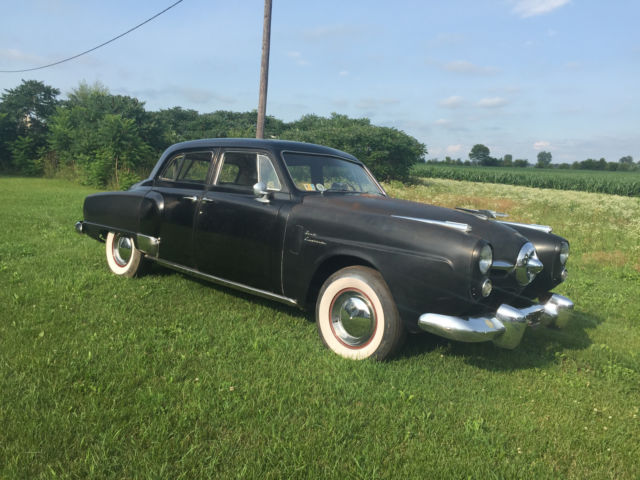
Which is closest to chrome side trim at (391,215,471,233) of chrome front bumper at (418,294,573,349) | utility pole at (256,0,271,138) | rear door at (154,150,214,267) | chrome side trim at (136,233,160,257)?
chrome front bumper at (418,294,573,349)

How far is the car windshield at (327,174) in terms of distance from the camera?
4203 millimetres

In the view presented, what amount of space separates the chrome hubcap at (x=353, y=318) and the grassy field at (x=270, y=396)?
0.21 meters

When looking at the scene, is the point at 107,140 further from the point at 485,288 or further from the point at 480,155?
the point at 480,155

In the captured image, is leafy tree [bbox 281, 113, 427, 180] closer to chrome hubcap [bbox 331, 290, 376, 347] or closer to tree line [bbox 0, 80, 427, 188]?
tree line [bbox 0, 80, 427, 188]

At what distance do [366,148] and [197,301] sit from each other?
25.2 m

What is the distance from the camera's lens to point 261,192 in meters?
3.91

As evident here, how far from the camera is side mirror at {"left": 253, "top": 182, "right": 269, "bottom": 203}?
3.90 metres

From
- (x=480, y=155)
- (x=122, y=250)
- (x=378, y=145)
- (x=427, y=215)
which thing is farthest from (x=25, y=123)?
(x=480, y=155)

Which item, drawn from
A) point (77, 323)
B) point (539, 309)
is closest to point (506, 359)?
point (539, 309)

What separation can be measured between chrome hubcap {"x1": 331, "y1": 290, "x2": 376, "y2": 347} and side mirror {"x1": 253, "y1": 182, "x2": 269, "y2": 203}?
3.60 feet

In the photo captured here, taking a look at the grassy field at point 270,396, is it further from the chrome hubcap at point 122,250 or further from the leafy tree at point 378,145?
the leafy tree at point 378,145

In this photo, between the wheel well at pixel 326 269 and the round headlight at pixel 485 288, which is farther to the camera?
the wheel well at pixel 326 269

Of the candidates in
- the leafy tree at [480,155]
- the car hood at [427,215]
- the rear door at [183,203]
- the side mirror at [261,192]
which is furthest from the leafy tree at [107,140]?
the leafy tree at [480,155]

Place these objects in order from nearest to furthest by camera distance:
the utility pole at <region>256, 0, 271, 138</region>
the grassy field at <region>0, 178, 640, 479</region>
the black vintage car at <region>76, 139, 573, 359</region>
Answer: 1. the grassy field at <region>0, 178, 640, 479</region>
2. the black vintage car at <region>76, 139, 573, 359</region>
3. the utility pole at <region>256, 0, 271, 138</region>
